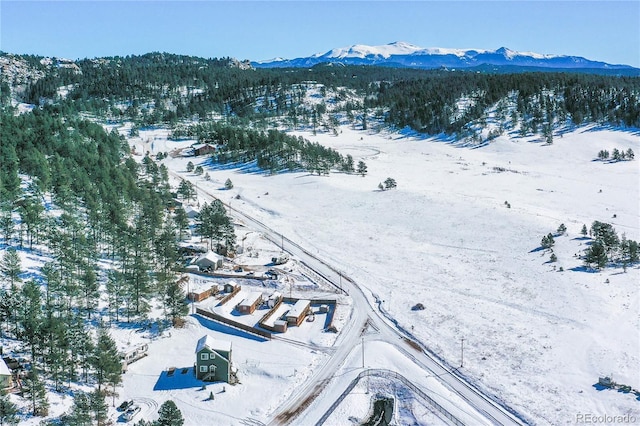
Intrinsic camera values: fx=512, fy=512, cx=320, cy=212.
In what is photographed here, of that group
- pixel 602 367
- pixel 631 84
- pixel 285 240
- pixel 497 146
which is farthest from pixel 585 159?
pixel 602 367

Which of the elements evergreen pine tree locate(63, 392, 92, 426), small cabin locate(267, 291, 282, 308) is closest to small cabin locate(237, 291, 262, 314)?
small cabin locate(267, 291, 282, 308)

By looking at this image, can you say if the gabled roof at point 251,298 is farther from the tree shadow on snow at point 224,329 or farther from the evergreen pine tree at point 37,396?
the evergreen pine tree at point 37,396

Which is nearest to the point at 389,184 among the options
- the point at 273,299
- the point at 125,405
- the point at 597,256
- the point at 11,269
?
the point at 597,256

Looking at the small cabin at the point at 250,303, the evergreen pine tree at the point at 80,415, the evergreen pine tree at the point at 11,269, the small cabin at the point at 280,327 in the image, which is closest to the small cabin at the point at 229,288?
the small cabin at the point at 250,303

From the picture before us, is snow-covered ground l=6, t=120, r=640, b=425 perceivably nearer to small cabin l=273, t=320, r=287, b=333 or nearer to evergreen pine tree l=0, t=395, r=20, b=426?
small cabin l=273, t=320, r=287, b=333

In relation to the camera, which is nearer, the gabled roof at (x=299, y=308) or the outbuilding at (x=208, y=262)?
the gabled roof at (x=299, y=308)

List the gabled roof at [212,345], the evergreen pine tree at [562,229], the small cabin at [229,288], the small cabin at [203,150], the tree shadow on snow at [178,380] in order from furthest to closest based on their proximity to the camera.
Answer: the small cabin at [203,150] < the evergreen pine tree at [562,229] < the small cabin at [229,288] < the gabled roof at [212,345] < the tree shadow on snow at [178,380]

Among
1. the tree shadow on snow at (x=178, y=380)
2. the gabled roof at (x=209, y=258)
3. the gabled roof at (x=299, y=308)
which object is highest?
the gabled roof at (x=209, y=258)

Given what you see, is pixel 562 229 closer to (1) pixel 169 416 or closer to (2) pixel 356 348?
(2) pixel 356 348
